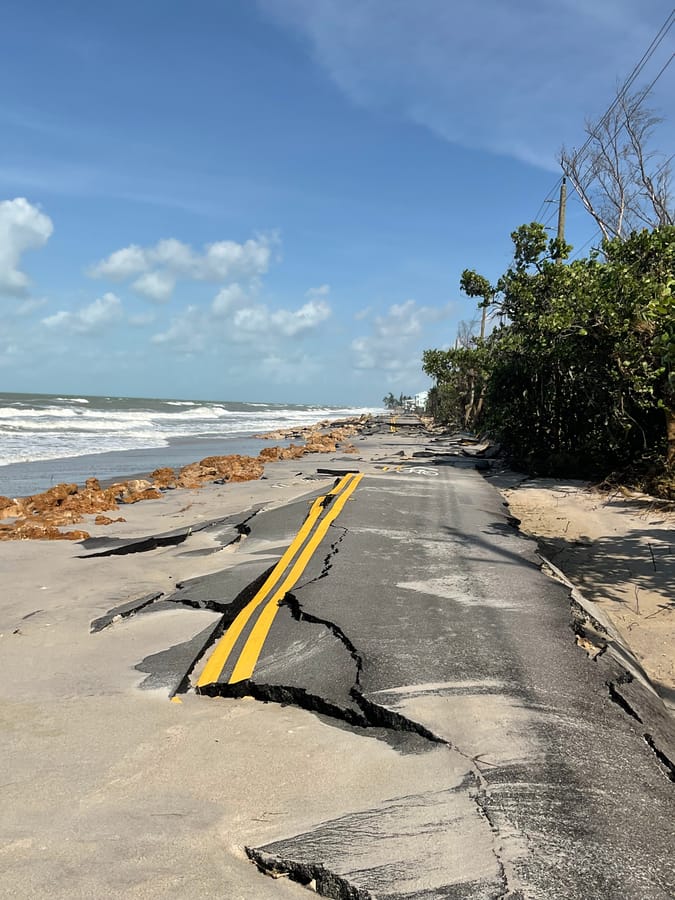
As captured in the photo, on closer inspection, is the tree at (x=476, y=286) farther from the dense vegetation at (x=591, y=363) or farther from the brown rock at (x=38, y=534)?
the brown rock at (x=38, y=534)

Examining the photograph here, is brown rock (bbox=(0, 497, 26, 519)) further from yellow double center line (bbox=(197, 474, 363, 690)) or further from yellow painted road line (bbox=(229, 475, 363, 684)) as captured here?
yellow painted road line (bbox=(229, 475, 363, 684))

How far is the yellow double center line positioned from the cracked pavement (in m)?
0.10

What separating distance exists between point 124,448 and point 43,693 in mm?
28017

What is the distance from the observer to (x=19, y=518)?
11383mm

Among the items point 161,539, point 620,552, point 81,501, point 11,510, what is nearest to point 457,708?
point 620,552

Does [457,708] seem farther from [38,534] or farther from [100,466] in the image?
[100,466]

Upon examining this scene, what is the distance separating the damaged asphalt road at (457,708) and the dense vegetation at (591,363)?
13.0 feet

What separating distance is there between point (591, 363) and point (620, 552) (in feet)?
21.2

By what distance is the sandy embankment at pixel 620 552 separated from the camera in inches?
219

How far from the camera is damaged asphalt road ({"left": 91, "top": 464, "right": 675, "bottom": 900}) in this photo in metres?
2.46

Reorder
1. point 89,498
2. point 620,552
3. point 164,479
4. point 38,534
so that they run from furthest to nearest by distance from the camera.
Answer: point 164,479 → point 89,498 → point 38,534 → point 620,552

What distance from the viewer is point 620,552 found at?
8609 mm

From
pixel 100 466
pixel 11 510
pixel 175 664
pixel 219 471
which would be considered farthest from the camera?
pixel 100 466

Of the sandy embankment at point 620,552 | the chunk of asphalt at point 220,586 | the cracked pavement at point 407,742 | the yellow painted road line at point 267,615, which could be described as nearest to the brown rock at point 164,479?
the yellow painted road line at point 267,615
